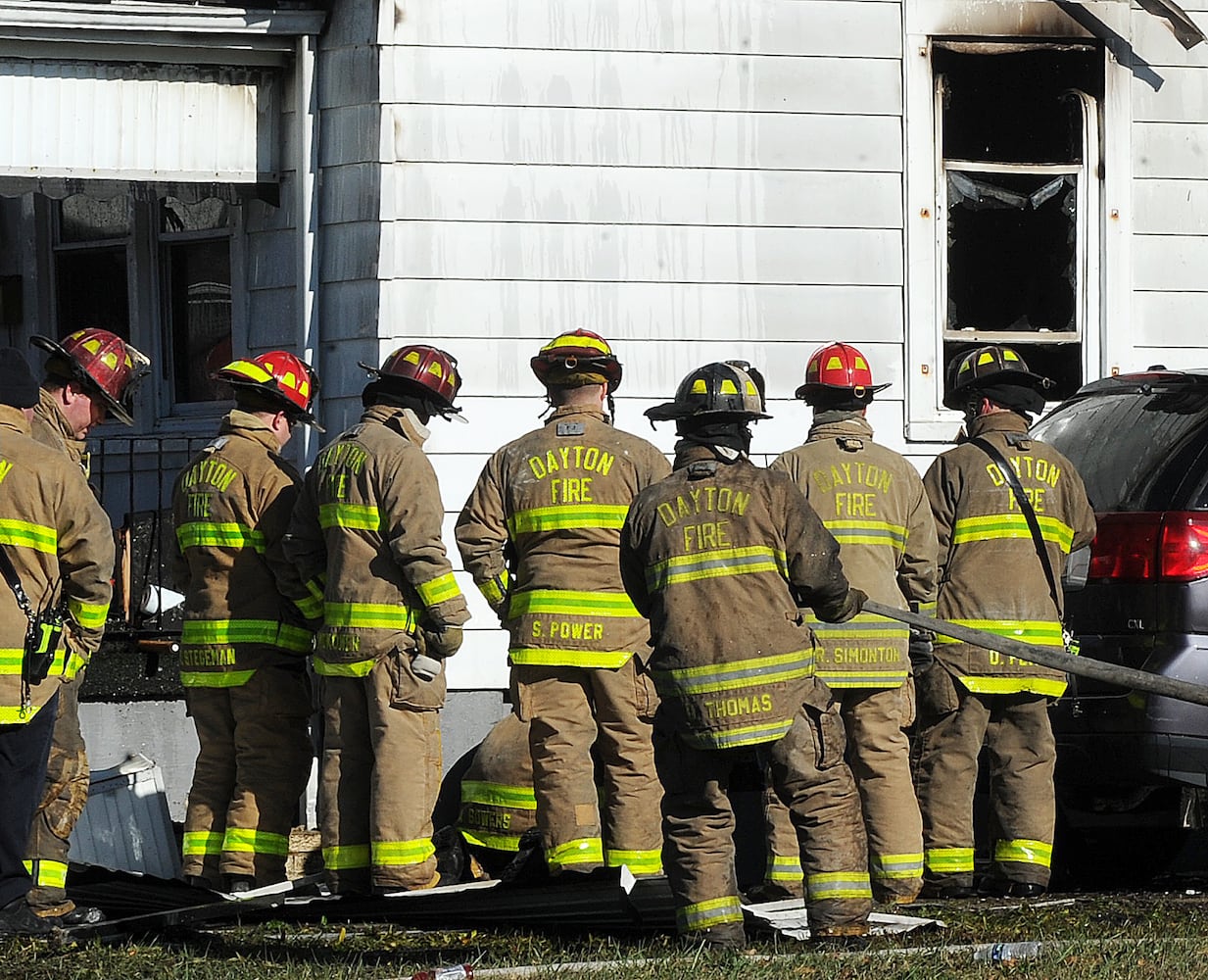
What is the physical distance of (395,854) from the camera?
6.77 m

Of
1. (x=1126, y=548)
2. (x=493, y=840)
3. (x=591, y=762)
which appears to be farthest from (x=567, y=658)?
(x=1126, y=548)

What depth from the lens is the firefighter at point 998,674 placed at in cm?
697

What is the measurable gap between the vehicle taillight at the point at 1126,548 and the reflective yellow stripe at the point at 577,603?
1.76 metres

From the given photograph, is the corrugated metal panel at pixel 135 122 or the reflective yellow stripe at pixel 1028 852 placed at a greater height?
the corrugated metal panel at pixel 135 122

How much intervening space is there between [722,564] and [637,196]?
149 inches

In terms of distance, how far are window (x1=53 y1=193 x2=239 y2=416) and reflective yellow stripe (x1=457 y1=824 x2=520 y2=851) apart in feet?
11.3

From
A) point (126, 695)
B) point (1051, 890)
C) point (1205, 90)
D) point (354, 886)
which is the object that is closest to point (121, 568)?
point (126, 695)

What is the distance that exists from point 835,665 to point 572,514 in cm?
111

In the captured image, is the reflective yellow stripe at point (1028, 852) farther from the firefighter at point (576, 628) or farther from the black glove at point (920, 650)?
the firefighter at point (576, 628)

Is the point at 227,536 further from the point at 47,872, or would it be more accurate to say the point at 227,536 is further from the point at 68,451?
the point at 47,872

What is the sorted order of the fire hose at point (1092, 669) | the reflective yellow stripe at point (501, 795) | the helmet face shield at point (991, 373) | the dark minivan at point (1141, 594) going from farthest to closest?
the reflective yellow stripe at point (501, 795) < the helmet face shield at point (991, 373) < the dark minivan at point (1141, 594) < the fire hose at point (1092, 669)

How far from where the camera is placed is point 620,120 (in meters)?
8.97

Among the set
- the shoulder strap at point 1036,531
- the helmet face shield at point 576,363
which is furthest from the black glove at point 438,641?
the shoulder strap at point 1036,531

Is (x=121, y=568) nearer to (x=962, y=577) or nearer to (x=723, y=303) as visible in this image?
(x=723, y=303)
